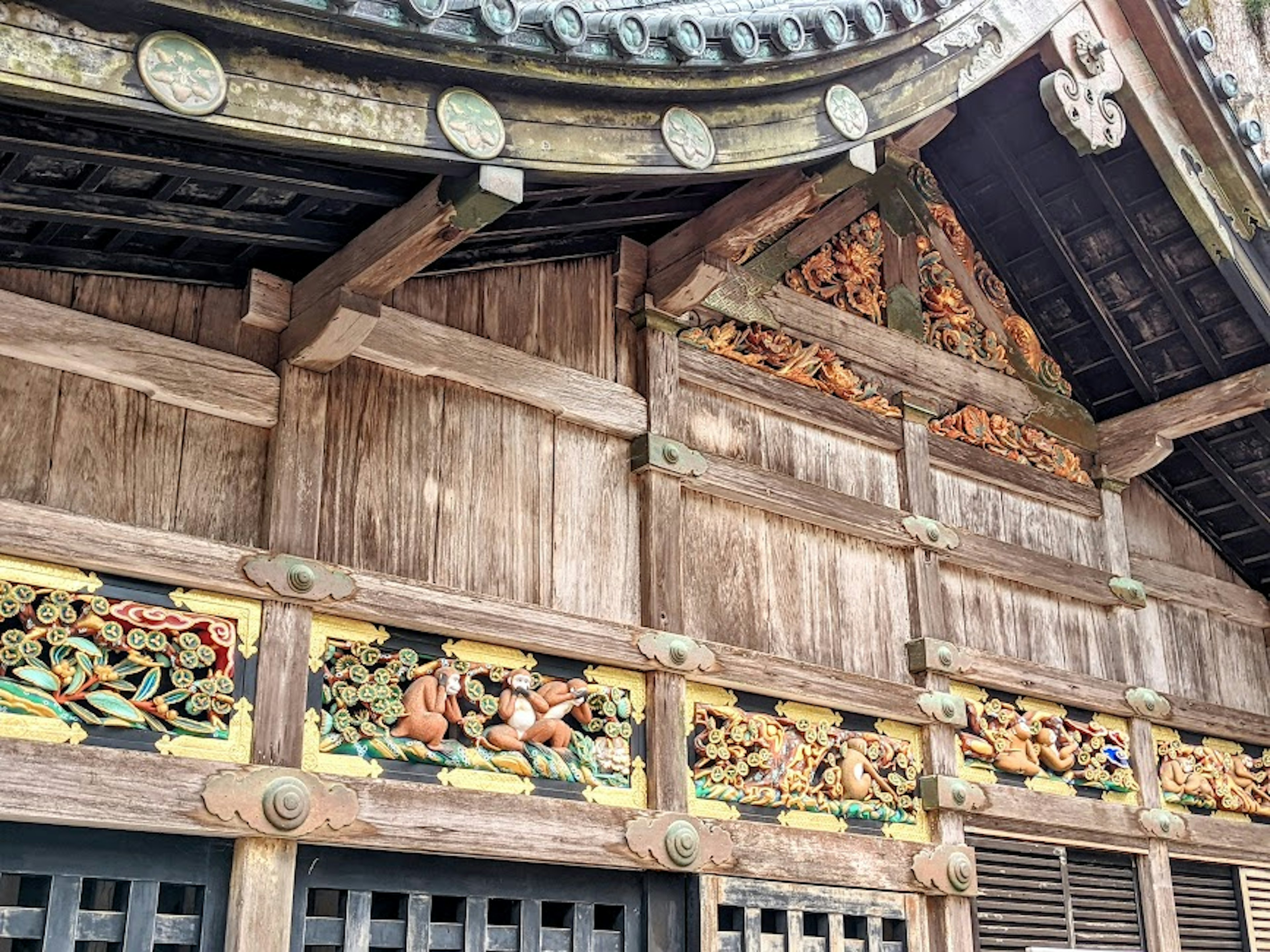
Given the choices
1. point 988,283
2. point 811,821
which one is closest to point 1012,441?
point 988,283

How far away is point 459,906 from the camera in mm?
5344

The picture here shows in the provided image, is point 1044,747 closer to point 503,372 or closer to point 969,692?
point 969,692

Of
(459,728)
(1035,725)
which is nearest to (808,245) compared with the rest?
(1035,725)

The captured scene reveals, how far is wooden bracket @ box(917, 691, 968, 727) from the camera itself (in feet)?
22.9

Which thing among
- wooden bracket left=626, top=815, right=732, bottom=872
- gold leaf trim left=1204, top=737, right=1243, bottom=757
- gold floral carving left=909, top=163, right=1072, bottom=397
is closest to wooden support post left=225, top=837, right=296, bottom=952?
wooden bracket left=626, top=815, right=732, bottom=872

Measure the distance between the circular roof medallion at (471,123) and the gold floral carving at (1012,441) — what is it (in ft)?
12.7

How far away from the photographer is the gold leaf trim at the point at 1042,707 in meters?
7.61

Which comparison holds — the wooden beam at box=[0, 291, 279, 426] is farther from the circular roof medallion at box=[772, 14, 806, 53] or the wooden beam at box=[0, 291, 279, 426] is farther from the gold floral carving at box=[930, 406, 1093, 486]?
the gold floral carving at box=[930, 406, 1093, 486]

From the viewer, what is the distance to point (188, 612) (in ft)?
16.0

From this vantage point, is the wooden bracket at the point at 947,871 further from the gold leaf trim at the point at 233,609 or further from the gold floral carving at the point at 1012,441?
the gold leaf trim at the point at 233,609

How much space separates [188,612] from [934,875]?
11.9 feet

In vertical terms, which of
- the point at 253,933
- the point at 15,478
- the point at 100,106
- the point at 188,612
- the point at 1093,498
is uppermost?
the point at 1093,498

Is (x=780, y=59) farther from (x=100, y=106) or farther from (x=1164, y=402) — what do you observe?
(x=1164, y=402)

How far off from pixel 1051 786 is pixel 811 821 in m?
1.76
